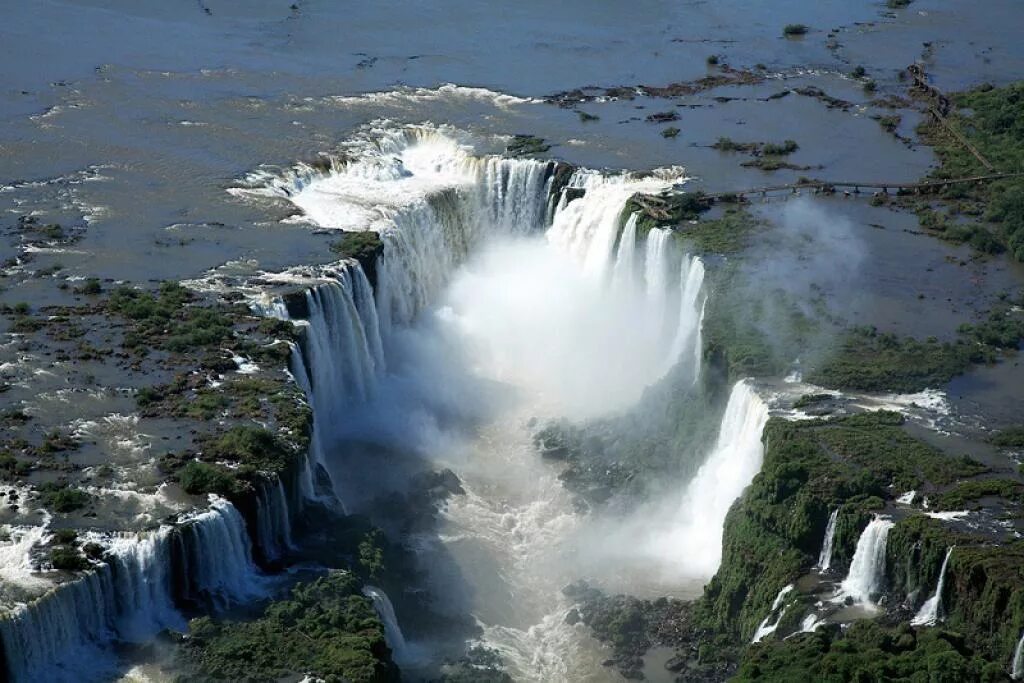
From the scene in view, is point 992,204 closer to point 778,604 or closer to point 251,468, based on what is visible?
point 778,604

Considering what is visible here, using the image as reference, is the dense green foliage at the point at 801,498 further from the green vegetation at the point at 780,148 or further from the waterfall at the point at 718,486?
A: the green vegetation at the point at 780,148

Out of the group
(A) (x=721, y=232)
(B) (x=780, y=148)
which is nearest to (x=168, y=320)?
(A) (x=721, y=232)

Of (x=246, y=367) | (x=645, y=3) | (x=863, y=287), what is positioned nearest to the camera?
(x=246, y=367)

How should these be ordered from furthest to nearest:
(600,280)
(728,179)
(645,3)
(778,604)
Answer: (645,3), (728,179), (600,280), (778,604)

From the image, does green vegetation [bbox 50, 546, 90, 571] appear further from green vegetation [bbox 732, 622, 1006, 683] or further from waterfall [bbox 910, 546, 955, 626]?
waterfall [bbox 910, 546, 955, 626]

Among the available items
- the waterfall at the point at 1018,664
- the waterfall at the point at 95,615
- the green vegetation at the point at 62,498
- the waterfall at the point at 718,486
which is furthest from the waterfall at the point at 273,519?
the waterfall at the point at 1018,664

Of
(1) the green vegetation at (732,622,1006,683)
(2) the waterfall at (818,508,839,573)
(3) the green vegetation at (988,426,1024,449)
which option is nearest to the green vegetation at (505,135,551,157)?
(3) the green vegetation at (988,426,1024,449)

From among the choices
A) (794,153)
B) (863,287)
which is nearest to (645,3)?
(794,153)
